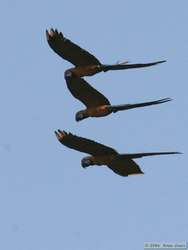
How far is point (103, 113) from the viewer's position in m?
72.6

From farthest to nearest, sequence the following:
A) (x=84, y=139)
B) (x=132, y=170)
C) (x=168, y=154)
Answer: (x=132, y=170)
(x=84, y=139)
(x=168, y=154)

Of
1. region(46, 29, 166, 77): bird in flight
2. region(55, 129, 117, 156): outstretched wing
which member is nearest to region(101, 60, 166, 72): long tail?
region(46, 29, 166, 77): bird in flight

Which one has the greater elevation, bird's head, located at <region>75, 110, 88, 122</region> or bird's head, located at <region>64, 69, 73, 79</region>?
bird's head, located at <region>64, 69, 73, 79</region>

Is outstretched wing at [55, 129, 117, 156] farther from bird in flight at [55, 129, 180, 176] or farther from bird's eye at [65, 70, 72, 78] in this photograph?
bird's eye at [65, 70, 72, 78]

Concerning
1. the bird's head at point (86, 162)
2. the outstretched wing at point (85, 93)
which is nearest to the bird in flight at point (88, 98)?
the outstretched wing at point (85, 93)

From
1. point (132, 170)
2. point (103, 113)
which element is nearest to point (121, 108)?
point (103, 113)

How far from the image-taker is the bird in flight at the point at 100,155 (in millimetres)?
71375

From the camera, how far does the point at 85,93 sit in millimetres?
73312

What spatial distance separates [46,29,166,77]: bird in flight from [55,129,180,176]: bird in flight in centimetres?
447

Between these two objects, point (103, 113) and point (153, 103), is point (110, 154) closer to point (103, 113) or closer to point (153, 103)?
point (103, 113)

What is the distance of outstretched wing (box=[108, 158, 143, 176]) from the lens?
248 feet

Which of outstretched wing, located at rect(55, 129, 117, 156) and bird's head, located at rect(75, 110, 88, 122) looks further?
bird's head, located at rect(75, 110, 88, 122)

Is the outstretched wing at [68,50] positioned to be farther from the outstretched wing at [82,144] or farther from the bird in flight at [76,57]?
the outstretched wing at [82,144]

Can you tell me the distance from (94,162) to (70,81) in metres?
5.69
